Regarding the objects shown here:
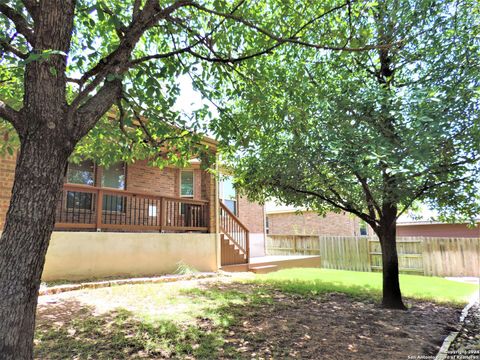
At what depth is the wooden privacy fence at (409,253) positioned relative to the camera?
13.2m

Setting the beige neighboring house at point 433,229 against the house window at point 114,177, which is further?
the beige neighboring house at point 433,229

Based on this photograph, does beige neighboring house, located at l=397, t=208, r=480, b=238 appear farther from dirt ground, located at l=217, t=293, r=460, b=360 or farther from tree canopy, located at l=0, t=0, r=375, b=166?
tree canopy, located at l=0, t=0, r=375, b=166

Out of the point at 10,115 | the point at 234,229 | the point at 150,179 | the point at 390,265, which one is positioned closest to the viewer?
the point at 10,115

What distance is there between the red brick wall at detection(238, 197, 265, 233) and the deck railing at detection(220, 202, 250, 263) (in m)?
3.89

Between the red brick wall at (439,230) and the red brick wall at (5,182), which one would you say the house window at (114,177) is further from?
the red brick wall at (439,230)

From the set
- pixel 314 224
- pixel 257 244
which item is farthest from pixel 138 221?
pixel 314 224

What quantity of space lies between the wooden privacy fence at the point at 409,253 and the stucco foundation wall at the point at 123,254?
805 centimetres

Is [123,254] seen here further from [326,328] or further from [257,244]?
[257,244]

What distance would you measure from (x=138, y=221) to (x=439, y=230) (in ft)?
66.6

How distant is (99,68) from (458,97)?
5.02 metres

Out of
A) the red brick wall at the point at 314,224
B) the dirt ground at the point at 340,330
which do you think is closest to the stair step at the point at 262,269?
the dirt ground at the point at 340,330

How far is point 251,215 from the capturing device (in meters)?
17.3

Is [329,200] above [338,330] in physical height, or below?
above

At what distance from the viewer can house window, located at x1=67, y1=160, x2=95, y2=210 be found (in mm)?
9023
